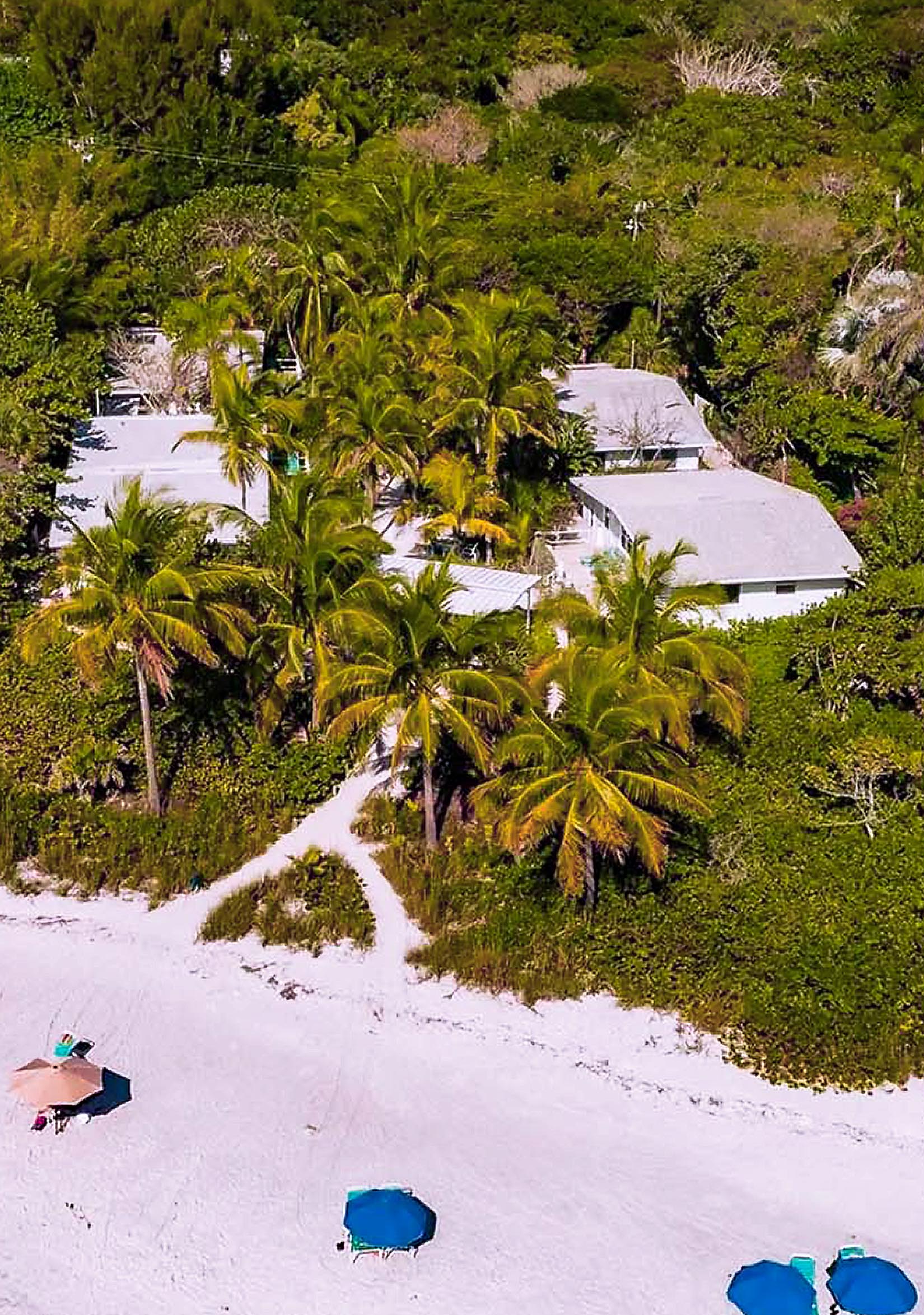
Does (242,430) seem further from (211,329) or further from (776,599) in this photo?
(776,599)

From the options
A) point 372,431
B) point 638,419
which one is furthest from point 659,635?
point 638,419

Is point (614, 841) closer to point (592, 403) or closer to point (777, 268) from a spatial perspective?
point (592, 403)

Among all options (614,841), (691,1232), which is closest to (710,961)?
(614,841)

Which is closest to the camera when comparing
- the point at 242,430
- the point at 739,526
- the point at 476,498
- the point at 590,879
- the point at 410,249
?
the point at 590,879

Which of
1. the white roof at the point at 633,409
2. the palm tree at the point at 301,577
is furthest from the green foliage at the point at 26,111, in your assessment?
the palm tree at the point at 301,577

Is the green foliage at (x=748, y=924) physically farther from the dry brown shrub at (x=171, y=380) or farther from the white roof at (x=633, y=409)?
the dry brown shrub at (x=171, y=380)

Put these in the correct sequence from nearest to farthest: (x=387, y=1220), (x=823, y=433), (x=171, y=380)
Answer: (x=387, y=1220) < (x=823, y=433) < (x=171, y=380)
